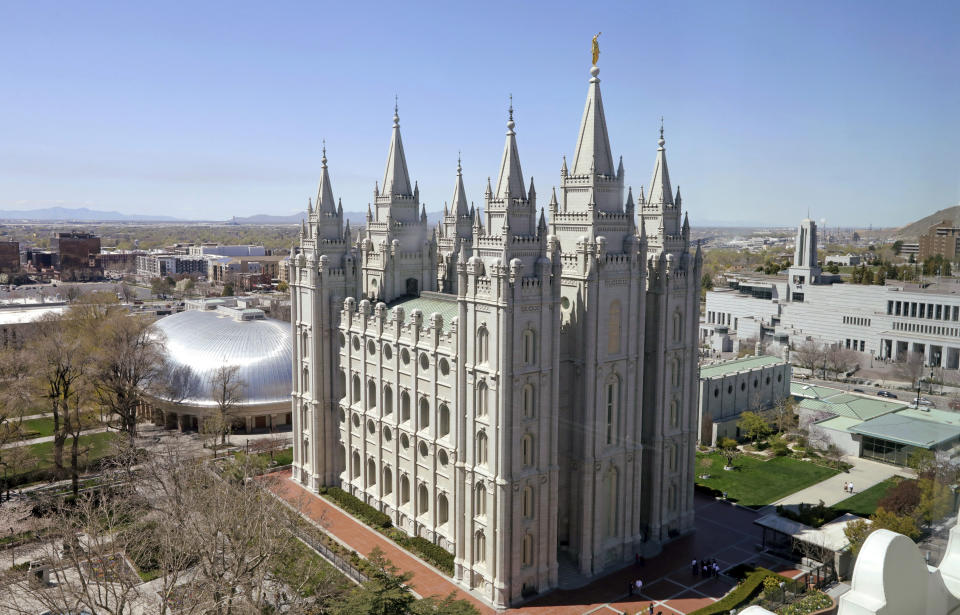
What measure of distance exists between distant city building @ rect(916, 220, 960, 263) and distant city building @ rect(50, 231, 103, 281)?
168m

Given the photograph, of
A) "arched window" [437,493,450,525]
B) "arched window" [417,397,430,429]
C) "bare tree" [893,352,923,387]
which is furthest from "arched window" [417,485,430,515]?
"bare tree" [893,352,923,387]

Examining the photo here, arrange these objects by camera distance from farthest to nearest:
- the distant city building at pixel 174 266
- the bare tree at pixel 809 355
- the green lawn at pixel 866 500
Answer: the distant city building at pixel 174 266 → the bare tree at pixel 809 355 → the green lawn at pixel 866 500

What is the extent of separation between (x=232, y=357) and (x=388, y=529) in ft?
91.3

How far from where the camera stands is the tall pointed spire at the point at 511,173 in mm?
32562

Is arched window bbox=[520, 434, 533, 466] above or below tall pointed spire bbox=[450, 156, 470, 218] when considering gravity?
below

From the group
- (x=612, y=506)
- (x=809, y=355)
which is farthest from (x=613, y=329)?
(x=809, y=355)

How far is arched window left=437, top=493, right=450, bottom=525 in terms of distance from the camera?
36.6 meters

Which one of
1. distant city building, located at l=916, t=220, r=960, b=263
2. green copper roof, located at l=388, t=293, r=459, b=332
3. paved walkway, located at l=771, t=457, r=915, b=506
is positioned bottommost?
paved walkway, located at l=771, t=457, r=915, b=506

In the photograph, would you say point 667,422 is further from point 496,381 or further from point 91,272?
point 91,272

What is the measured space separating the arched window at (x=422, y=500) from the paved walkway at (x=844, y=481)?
22.5 meters

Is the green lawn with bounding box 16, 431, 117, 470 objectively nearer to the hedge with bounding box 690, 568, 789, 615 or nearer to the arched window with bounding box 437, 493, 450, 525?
the arched window with bounding box 437, 493, 450, 525

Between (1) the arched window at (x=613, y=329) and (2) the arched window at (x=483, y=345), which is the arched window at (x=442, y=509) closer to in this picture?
(2) the arched window at (x=483, y=345)

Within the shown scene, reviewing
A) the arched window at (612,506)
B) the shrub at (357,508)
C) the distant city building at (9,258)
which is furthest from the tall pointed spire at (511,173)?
the distant city building at (9,258)

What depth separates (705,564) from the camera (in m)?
35.2
